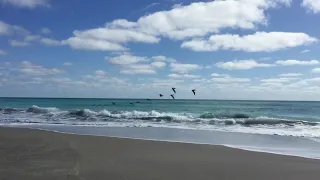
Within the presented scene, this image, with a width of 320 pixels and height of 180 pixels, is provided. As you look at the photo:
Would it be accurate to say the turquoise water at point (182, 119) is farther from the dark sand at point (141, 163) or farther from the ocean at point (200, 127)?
the dark sand at point (141, 163)

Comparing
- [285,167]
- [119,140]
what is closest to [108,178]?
[285,167]

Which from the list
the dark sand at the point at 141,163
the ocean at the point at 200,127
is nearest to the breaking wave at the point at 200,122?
the ocean at the point at 200,127

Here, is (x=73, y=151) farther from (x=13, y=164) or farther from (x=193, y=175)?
(x=193, y=175)

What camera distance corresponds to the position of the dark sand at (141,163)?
6.02m

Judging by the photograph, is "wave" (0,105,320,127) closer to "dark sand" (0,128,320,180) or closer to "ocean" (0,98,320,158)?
"ocean" (0,98,320,158)

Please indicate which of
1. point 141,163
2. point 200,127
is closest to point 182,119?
point 200,127

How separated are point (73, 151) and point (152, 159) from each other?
2.30m

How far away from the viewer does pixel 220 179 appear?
19.4 feet

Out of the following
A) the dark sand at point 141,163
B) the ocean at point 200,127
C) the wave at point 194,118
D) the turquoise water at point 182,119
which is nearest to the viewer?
the dark sand at point 141,163

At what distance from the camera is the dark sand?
6.02 metres

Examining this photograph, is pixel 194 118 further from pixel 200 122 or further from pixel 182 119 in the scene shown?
pixel 200 122

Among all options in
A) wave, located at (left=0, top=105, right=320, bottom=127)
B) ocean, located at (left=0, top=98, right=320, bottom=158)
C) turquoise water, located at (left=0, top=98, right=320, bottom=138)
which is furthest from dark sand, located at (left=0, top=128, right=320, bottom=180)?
wave, located at (left=0, top=105, right=320, bottom=127)

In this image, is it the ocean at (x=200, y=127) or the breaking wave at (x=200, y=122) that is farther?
the breaking wave at (x=200, y=122)

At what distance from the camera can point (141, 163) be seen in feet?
23.6
